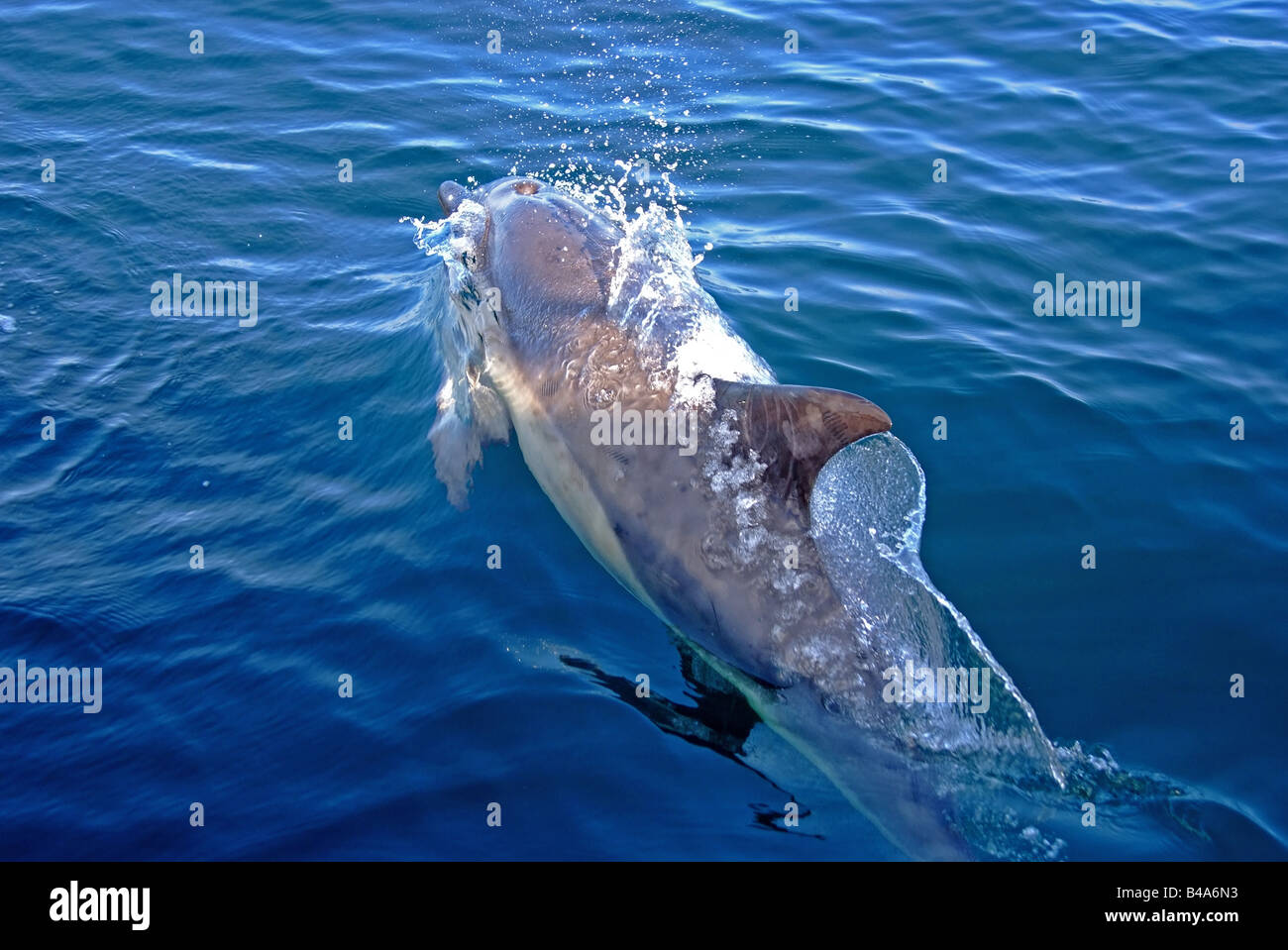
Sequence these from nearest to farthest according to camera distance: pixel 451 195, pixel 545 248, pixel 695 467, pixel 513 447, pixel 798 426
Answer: pixel 798 426 → pixel 695 467 → pixel 513 447 → pixel 545 248 → pixel 451 195

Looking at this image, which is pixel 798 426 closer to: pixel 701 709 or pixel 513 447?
pixel 701 709

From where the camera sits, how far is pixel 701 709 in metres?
6.96

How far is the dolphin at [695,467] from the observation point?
21.7 ft

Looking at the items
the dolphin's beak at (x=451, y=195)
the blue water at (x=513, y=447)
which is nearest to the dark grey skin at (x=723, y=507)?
the blue water at (x=513, y=447)

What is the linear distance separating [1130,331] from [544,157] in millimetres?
6813

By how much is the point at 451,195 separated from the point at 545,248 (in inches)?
95.3

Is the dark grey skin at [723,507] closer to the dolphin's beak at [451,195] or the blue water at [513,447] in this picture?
the blue water at [513,447]

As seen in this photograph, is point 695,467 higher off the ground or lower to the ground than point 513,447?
lower

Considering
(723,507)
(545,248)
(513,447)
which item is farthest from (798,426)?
(545,248)

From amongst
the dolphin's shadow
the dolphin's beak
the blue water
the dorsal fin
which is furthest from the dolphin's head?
the dolphin's shadow

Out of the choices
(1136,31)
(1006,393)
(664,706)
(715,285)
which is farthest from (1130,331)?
(1136,31)

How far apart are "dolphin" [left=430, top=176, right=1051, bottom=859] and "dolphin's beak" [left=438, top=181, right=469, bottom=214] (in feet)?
5.54

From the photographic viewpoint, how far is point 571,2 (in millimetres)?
16781
